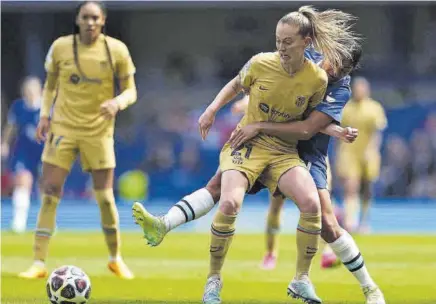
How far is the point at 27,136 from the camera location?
1847 cm

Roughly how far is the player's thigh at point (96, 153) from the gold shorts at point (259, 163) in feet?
8.39

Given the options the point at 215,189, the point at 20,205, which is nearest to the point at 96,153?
the point at 215,189

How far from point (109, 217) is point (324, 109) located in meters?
3.25

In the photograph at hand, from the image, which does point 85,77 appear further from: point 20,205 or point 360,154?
point 360,154

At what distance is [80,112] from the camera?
427 inches

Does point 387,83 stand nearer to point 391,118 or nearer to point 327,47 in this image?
point 391,118

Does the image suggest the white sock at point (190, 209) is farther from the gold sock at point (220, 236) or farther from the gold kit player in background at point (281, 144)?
the gold sock at point (220, 236)

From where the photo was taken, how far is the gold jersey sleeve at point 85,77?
1081 cm

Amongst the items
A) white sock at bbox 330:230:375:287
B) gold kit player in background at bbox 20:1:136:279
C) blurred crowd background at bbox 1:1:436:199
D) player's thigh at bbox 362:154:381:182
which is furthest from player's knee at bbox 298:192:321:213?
blurred crowd background at bbox 1:1:436:199

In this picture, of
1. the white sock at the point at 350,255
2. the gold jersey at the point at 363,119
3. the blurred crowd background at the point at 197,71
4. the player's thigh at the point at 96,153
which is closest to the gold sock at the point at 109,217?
the player's thigh at the point at 96,153

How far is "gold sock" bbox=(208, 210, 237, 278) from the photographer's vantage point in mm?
8367

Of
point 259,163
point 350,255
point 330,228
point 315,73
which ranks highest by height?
point 315,73

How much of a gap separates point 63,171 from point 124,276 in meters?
1.21

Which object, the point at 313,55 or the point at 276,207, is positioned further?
the point at 276,207
